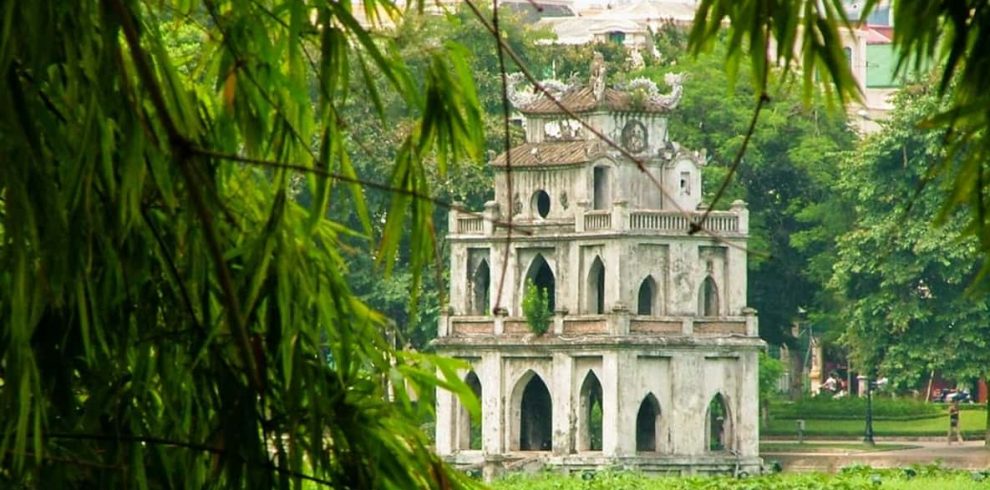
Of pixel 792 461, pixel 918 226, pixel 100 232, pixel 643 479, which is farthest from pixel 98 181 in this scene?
pixel 918 226

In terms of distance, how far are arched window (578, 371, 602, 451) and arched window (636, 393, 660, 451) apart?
56 cm

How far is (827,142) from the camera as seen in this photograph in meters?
50.7

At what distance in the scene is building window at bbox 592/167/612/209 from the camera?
4131 centimetres

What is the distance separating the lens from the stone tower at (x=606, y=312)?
39.6 m

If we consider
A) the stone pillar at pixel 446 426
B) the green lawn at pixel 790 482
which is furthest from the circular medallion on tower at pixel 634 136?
the green lawn at pixel 790 482

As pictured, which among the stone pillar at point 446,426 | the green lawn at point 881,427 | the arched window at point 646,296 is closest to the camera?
the stone pillar at point 446,426

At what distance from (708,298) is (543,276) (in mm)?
2371

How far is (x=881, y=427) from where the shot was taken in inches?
1823

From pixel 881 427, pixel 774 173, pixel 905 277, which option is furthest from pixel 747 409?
pixel 774 173

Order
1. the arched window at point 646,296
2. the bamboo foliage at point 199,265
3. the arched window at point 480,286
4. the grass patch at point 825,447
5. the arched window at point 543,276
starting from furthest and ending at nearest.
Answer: the grass patch at point 825,447 < the arched window at point 543,276 < the arched window at point 480,286 < the arched window at point 646,296 < the bamboo foliage at point 199,265

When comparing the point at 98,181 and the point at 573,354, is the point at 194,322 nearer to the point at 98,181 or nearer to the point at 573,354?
the point at 98,181

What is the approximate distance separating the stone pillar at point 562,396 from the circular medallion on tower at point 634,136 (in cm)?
299

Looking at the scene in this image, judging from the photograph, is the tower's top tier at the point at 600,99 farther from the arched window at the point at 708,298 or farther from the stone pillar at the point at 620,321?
the stone pillar at the point at 620,321

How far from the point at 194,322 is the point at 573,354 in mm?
34425
